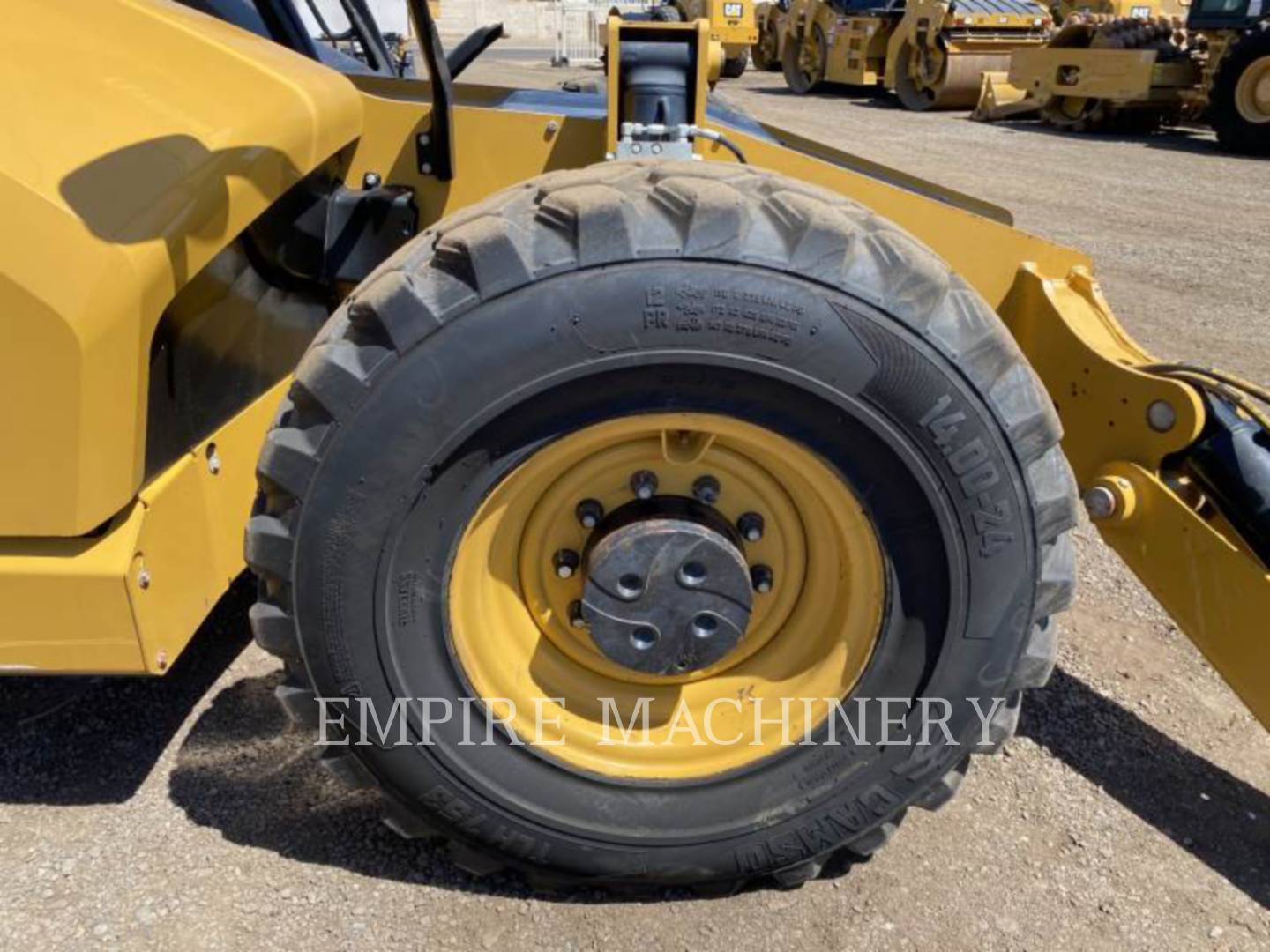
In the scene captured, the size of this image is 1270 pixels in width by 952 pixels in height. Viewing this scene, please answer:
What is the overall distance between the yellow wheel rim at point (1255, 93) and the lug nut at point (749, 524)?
45.5 ft

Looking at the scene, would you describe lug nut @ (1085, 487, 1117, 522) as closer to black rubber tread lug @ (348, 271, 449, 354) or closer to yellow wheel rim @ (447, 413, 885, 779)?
yellow wheel rim @ (447, 413, 885, 779)

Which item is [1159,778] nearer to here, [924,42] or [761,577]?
[761,577]

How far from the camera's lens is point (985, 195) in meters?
10.4

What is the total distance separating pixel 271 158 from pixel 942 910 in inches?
79.0

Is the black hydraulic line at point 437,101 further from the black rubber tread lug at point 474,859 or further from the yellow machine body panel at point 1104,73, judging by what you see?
the yellow machine body panel at point 1104,73

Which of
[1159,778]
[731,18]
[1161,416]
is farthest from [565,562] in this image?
[731,18]

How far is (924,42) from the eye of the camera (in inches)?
703

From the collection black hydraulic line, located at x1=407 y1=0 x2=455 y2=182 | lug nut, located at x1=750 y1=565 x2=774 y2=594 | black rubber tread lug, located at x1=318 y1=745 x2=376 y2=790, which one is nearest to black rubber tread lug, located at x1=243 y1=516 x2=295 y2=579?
black rubber tread lug, located at x1=318 y1=745 x2=376 y2=790

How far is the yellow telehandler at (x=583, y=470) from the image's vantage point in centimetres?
178

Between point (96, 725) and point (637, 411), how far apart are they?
5.71 feet

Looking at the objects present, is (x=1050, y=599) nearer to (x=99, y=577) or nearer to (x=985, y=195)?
(x=99, y=577)

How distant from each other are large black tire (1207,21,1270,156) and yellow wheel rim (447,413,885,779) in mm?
13779

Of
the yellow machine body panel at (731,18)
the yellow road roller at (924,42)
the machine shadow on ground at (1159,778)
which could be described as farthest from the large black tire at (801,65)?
the machine shadow on ground at (1159,778)

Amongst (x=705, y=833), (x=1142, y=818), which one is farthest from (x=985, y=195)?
(x=705, y=833)
